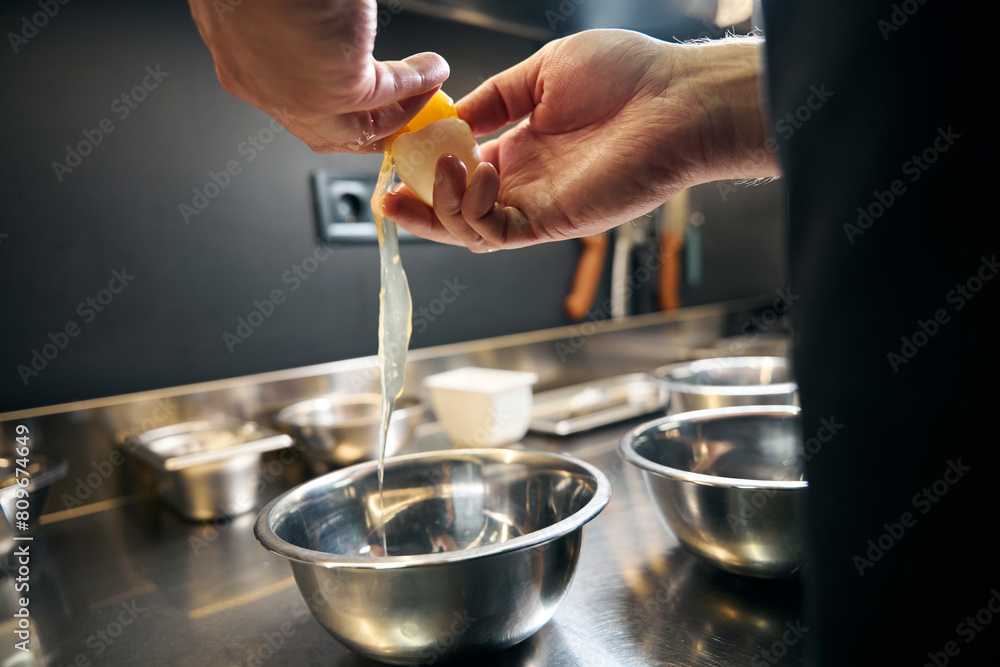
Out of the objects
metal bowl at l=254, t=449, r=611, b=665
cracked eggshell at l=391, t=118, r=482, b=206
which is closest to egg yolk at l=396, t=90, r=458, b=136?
cracked eggshell at l=391, t=118, r=482, b=206

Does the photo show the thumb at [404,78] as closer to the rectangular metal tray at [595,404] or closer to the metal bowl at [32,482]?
the metal bowl at [32,482]

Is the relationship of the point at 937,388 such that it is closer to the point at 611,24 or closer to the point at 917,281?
the point at 917,281

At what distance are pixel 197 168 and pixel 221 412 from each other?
475 millimetres

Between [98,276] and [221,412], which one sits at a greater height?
[98,276]

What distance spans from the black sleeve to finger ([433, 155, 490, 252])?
0.48 m

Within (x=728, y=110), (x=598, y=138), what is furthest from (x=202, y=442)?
(x=728, y=110)

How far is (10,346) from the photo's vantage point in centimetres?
112

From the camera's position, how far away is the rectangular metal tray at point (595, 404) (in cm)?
145

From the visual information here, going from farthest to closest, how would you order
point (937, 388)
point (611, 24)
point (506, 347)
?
point (506, 347) < point (611, 24) < point (937, 388)

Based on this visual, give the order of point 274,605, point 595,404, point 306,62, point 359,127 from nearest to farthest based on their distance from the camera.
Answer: point 306,62 < point 359,127 < point 274,605 < point 595,404

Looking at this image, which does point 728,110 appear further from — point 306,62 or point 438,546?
point 438,546

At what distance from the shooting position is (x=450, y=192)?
77 centimetres

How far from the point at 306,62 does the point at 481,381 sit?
825mm

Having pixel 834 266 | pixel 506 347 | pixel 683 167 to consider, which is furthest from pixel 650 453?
pixel 506 347
